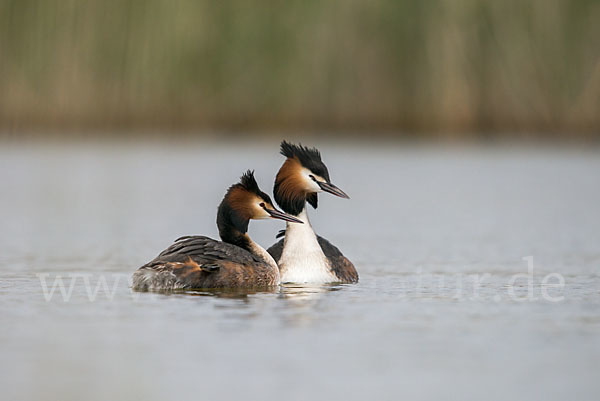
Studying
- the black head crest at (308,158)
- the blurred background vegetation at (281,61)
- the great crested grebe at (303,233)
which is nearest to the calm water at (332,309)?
the great crested grebe at (303,233)

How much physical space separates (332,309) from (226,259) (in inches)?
41.8

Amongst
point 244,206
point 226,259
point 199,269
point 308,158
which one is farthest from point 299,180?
point 199,269

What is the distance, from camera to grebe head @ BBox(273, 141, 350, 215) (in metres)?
9.09

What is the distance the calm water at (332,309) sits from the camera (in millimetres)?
5543

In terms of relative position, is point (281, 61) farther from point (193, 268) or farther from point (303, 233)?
point (193, 268)

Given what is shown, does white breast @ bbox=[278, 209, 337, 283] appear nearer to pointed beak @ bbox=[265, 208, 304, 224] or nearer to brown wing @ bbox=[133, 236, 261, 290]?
pointed beak @ bbox=[265, 208, 304, 224]

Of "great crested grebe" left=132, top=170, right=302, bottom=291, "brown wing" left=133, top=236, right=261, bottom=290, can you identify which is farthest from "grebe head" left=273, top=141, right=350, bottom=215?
"brown wing" left=133, top=236, right=261, bottom=290

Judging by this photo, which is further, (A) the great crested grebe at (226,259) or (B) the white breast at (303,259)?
(B) the white breast at (303,259)

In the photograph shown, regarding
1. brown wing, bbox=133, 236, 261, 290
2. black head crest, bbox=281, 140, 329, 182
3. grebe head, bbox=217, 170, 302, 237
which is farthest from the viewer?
black head crest, bbox=281, 140, 329, 182

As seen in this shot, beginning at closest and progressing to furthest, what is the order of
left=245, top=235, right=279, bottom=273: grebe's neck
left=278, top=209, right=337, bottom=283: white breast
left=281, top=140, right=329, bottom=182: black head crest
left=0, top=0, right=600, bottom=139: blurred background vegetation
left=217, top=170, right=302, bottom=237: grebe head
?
1. left=245, top=235, right=279, bottom=273: grebe's neck
2. left=217, top=170, right=302, bottom=237: grebe head
3. left=278, top=209, right=337, bottom=283: white breast
4. left=281, top=140, right=329, bottom=182: black head crest
5. left=0, top=0, right=600, bottom=139: blurred background vegetation

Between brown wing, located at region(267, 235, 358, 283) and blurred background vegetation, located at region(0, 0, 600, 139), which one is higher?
blurred background vegetation, located at region(0, 0, 600, 139)

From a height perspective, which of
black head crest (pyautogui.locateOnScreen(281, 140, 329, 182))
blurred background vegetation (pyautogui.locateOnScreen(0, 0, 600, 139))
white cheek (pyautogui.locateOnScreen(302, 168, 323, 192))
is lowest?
white cheek (pyautogui.locateOnScreen(302, 168, 323, 192))

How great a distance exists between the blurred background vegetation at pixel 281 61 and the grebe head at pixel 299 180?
49.0 feet

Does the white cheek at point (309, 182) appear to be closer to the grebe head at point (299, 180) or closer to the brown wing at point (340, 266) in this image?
the grebe head at point (299, 180)
